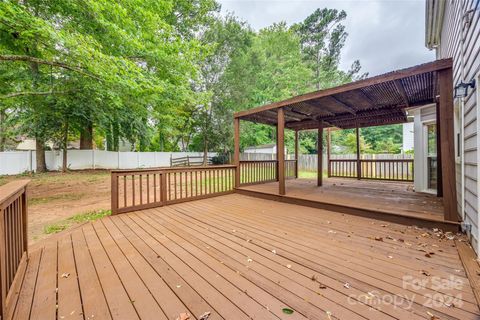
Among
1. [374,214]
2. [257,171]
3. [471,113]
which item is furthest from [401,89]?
[257,171]

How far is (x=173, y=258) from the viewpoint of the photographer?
2324mm

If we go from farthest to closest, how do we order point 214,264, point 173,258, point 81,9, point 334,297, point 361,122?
point 361,122 < point 81,9 < point 173,258 < point 214,264 < point 334,297

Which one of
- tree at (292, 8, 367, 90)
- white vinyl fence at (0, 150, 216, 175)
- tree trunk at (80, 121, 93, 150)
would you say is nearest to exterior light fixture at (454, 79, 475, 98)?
tree trunk at (80, 121, 93, 150)

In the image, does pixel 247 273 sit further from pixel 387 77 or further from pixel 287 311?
pixel 387 77

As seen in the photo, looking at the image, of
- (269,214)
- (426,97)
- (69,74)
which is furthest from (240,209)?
(69,74)

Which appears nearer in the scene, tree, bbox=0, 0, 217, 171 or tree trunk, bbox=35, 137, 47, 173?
tree, bbox=0, 0, 217, 171

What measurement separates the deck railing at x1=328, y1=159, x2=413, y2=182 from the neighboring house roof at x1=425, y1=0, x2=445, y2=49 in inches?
144

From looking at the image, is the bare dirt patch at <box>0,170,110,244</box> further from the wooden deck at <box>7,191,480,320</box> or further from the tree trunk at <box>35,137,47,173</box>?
the tree trunk at <box>35,137,47,173</box>

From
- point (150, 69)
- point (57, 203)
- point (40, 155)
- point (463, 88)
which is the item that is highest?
point (150, 69)

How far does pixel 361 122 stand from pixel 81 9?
9037 millimetres

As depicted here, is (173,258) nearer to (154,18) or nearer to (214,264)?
(214,264)

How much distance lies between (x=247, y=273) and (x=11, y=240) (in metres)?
2.01

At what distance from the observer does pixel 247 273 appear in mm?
1994

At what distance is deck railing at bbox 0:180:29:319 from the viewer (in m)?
1.39
